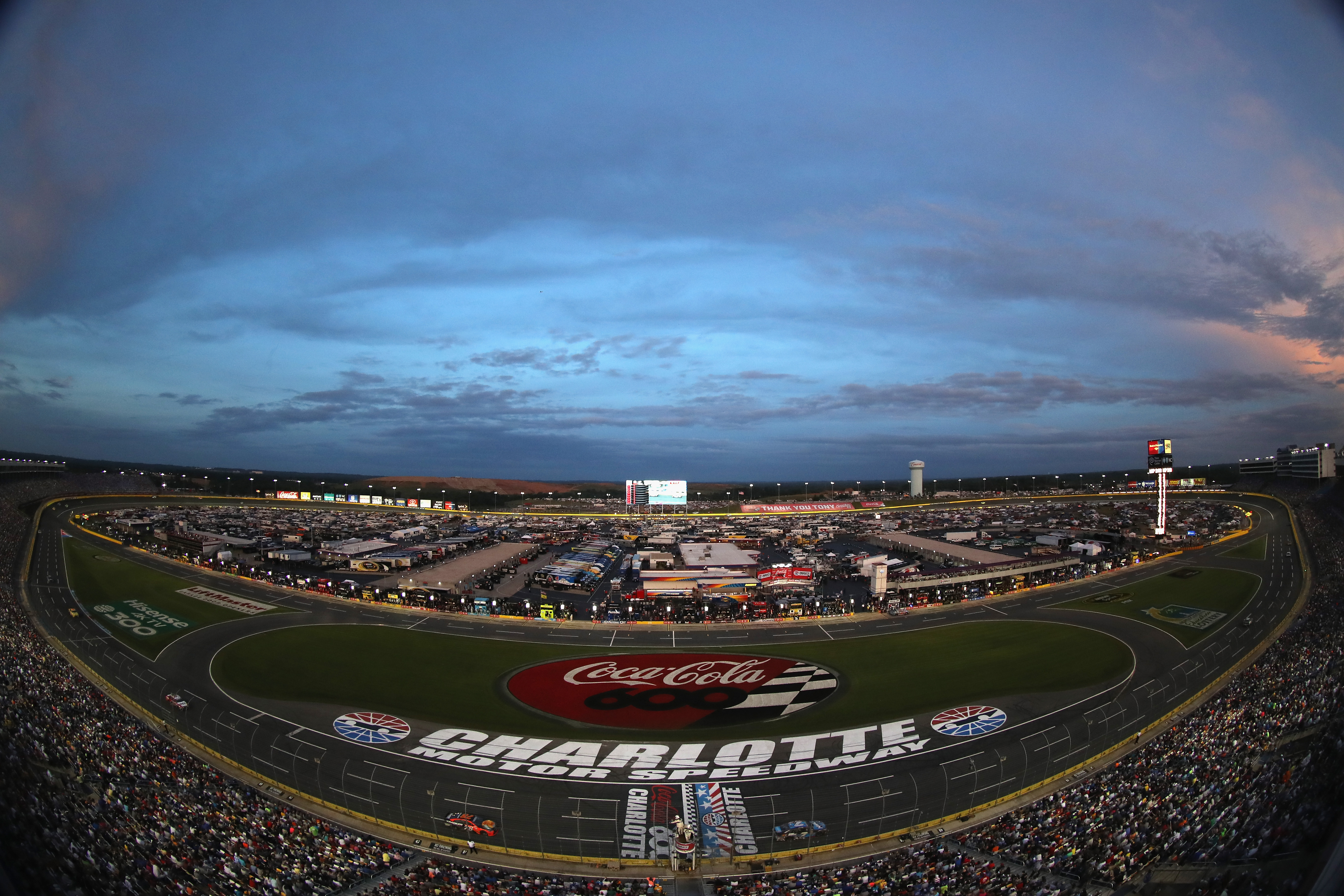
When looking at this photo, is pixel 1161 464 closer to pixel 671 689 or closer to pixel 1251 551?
pixel 1251 551

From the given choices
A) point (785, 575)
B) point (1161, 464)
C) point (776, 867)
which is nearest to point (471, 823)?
point (776, 867)

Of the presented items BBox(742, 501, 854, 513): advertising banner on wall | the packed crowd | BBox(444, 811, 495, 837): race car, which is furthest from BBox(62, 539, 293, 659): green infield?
BBox(742, 501, 854, 513): advertising banner on wall

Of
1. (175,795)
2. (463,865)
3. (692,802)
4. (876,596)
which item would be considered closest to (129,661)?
(175,795)

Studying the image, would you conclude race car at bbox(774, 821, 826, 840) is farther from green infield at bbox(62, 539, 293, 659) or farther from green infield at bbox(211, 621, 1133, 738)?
green infield at bbox(62, 539, 293, 659)

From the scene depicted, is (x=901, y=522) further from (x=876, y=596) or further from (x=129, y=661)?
(x=129, y=661)

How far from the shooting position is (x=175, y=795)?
53.7 ft

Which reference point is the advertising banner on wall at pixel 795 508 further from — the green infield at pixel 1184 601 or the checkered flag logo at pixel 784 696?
the checkered flag logo at pixel 784 696

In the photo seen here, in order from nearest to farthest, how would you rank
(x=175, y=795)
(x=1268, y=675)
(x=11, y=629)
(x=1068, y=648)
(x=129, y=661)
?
(x=175, y=795)
(x=1268, y=675)
(x=11, y=629)
(x=129, y=661)
(x=1068, y=648)

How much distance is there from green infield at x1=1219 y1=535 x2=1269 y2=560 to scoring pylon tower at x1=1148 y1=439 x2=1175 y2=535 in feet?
27.3

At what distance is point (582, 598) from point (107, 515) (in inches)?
3600

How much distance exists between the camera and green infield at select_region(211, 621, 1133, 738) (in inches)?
987

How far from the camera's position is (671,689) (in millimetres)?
28344

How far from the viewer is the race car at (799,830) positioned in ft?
53.3

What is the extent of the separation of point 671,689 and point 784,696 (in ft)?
18.7
